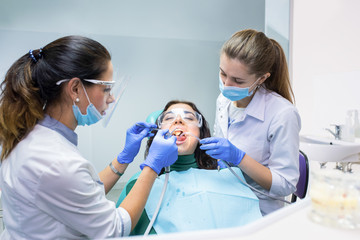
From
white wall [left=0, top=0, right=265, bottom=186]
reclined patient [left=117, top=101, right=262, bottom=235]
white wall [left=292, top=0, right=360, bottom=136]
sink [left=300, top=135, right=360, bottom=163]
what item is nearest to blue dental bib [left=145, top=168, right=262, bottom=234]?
reclined patient [left=117, top=101, right=262, bottom=235]

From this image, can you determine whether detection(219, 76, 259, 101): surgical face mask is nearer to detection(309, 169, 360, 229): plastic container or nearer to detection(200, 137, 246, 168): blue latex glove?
detection(200, 137, 246, 168): blue latex glove

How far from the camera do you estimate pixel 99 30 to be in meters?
2.73

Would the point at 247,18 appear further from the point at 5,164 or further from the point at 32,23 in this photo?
the point at 5,164

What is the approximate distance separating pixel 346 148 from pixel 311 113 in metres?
0.81

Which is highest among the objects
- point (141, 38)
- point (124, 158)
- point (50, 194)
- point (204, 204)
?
point (141, 38)

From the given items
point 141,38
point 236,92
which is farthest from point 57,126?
point 141,38

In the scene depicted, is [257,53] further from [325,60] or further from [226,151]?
[325,60]

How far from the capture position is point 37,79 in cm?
102

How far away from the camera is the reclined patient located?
1.33 m

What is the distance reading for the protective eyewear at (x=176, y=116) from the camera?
5.57ft

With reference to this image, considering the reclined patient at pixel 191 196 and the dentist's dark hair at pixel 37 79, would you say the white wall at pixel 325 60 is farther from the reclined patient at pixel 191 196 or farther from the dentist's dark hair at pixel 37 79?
the dentist's dark hair at pixel 37 79

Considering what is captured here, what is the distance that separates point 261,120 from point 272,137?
4.2 inches

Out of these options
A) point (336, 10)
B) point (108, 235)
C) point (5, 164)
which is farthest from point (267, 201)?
point (336, 10)

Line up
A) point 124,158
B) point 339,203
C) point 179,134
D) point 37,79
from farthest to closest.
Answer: point 179,134 < point 124,158 < point 37,79 < point 339,203
